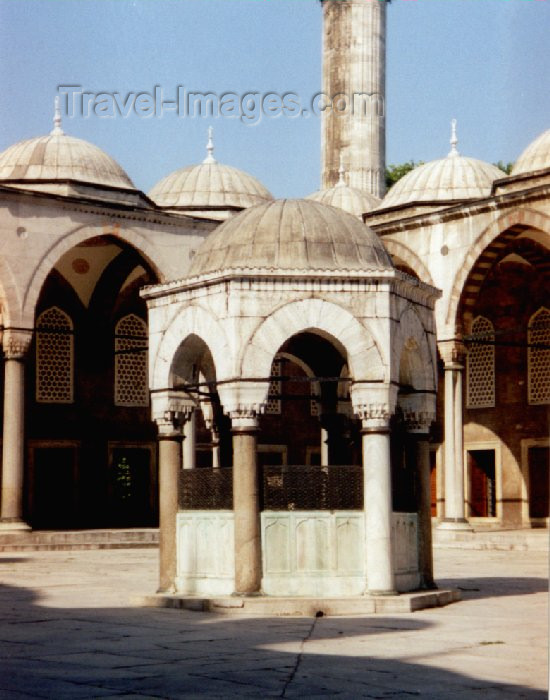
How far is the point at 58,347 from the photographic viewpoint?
25.3 metres

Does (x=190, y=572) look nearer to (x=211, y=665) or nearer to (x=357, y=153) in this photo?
(x=211, y=665)

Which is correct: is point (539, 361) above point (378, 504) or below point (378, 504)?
above

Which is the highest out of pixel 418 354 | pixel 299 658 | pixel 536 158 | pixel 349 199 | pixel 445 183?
pixel 349 199

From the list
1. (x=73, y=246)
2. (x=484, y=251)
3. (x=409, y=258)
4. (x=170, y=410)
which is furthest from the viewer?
(x=409, y=258)

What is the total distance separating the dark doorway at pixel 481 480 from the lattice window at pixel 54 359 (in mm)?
8103

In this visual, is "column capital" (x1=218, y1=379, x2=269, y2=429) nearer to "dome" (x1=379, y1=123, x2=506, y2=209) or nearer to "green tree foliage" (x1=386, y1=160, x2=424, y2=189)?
"dome" (x1=379, y1=123, x2=506, y2=209)

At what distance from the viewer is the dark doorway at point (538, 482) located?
951 inches

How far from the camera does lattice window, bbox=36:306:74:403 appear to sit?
82.5ft

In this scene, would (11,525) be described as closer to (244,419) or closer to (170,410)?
(170,410)

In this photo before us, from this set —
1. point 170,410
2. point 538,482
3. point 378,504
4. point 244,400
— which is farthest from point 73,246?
point 378,504

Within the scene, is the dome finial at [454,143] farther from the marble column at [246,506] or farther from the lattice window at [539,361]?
the marble column at [246,506]

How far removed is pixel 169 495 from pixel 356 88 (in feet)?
→ 97.0

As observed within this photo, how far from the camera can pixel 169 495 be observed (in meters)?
10.5

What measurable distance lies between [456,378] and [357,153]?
17017mm
